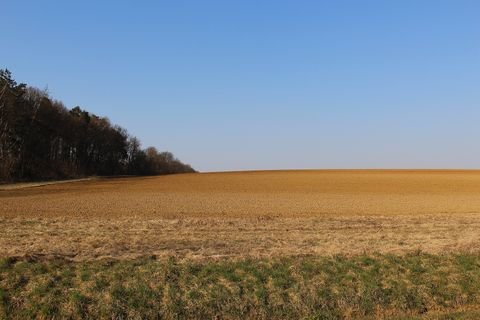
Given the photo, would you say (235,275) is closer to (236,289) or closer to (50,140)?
(236,289)

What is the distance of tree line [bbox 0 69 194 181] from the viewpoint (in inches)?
2958

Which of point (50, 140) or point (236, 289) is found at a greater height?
point (50, 140)

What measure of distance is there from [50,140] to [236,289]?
307 ft

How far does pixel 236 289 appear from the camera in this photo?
402 inches

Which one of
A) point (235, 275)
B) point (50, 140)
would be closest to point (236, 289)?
point (235, 275)

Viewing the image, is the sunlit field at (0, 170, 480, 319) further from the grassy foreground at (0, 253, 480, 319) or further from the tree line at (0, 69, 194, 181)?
the tree line at (0, 69, 194, 181)

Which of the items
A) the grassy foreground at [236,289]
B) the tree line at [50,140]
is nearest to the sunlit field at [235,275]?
the grassy foreground at [236,289]

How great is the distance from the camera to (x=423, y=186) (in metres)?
64.2

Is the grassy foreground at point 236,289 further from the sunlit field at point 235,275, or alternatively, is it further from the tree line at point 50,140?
the tree line at point 50,140

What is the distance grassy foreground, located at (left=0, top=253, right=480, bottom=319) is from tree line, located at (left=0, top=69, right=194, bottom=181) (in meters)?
63.7

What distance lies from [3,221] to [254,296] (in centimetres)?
1724

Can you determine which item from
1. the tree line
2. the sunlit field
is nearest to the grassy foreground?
the sunlit field

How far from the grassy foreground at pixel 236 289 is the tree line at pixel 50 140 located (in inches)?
2509

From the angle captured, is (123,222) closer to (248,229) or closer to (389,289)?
(248,229)
